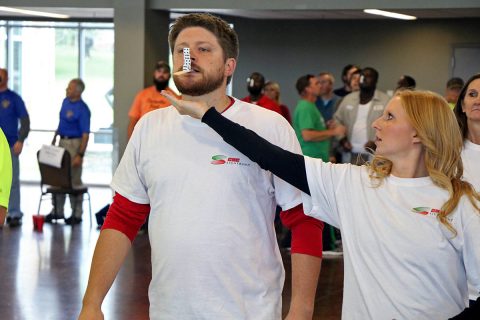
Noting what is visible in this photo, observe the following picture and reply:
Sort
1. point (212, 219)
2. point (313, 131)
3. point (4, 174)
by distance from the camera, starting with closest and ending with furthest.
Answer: point (212, 219)
point (4, 174)
point (313, 131)

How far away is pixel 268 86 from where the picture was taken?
40.0 ft

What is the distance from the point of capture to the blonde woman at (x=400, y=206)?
2.79 m

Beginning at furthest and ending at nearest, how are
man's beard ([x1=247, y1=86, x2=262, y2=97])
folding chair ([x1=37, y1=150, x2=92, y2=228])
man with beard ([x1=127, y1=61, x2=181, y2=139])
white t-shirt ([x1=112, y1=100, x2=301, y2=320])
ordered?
folding chair ([x1=37, y1=150, x2=92, y2=228])
man's beard ([x1=247, y1=86, x2=262, y2=97])
man with beard ([x1=127, y1=61, x2=181, y2=139])
white t-shirt ([x1=112, y1=100, x2=301, y2=320])

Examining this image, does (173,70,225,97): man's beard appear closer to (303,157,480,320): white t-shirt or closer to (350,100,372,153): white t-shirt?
(303,157,480,320): white t-shirt

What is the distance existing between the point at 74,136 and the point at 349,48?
6.29 meters

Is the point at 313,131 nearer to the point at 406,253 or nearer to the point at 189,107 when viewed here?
the point at 189,107

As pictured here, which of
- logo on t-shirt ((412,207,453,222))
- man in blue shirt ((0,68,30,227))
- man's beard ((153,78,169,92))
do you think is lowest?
man in blue shirt ((0,68,30,227))

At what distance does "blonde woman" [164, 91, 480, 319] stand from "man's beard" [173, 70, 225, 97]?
9cm

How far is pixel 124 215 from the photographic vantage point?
3215mm

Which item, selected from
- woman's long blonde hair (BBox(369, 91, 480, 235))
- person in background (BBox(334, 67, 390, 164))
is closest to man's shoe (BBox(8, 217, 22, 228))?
person in background (BBox(334, 67, 390, 164))

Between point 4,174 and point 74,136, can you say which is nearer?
point 4,174

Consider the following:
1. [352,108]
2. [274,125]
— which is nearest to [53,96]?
[352,108]

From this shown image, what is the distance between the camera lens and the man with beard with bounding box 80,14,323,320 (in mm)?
3016

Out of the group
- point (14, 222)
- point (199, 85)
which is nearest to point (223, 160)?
point (199, 85)
